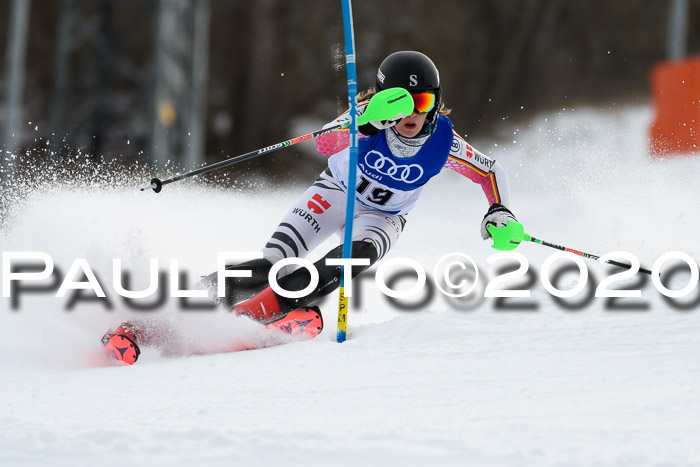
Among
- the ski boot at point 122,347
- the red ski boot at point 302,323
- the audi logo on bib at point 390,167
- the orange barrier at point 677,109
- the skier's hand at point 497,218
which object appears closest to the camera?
the ski boot at point 122,347

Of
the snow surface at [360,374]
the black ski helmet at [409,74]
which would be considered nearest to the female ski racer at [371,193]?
the black ski helmet at [409,74]

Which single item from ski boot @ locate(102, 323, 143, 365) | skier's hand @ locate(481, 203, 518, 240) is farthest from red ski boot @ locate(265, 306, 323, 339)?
skier's hand @ locate(481, 203, 518, 240)

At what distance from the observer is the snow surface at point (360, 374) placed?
2246mm

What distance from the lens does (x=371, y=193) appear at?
4098 millimetres

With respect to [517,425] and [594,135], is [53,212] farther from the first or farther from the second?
[594,135]

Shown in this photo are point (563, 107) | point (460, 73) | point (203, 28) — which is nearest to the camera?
point (203, 28)

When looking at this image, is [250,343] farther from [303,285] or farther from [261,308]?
[303,285]

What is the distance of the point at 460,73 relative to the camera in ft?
61.2

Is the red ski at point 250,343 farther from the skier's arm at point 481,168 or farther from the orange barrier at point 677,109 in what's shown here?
the orange barrier at point 677,109

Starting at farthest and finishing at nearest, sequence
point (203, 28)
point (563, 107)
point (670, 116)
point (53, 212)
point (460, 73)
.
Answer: point (460, 73) < point (563, 107) < point (203, 28) < point (670, 116) < point (53, 212)

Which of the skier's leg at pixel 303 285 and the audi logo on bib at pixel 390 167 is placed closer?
the skier's leg at pixel 303 285

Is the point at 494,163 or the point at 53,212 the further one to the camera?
the point at 53,212

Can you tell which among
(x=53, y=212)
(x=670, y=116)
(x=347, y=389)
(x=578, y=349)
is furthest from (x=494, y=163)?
(x=670, y=116)

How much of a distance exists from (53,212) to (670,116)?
6.27 meters
